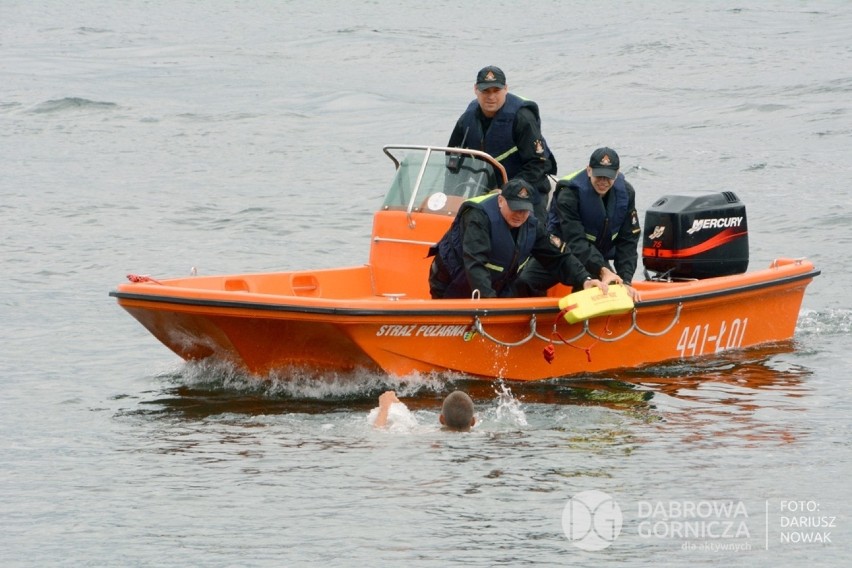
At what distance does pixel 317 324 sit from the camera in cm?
802

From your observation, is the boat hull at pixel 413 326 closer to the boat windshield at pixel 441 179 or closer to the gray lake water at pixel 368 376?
the gray lake water at pixel 368 376

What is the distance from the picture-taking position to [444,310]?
26.9 ft

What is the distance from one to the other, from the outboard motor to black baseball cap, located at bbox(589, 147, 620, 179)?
0.96 m

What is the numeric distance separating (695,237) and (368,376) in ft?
9.09

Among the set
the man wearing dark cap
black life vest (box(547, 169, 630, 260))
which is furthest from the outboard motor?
the man wearing dark cap

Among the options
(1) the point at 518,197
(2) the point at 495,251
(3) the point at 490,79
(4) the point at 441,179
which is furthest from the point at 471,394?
(3) the point at 490,79

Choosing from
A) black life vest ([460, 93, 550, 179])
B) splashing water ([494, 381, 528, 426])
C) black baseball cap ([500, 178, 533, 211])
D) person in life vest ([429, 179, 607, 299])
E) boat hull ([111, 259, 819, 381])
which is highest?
black life vest ([460, 93, 550, 179])

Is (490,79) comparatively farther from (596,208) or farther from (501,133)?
(596,208)

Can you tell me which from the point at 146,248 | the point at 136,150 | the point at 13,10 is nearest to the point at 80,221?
the point at 146,248

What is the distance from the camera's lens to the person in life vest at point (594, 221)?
29.8 feet

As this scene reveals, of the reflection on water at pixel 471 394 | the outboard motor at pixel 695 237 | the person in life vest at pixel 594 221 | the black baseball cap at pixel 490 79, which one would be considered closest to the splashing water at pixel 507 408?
the reflection on water at pixel 471 394

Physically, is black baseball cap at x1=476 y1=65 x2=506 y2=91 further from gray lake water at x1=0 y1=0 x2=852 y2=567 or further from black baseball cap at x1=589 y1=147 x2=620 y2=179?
gray lake water at x1=0 y1=0 x2=852 y2=567

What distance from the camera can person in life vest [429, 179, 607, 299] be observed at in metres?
8.43

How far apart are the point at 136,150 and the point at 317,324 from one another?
45.6 feet
